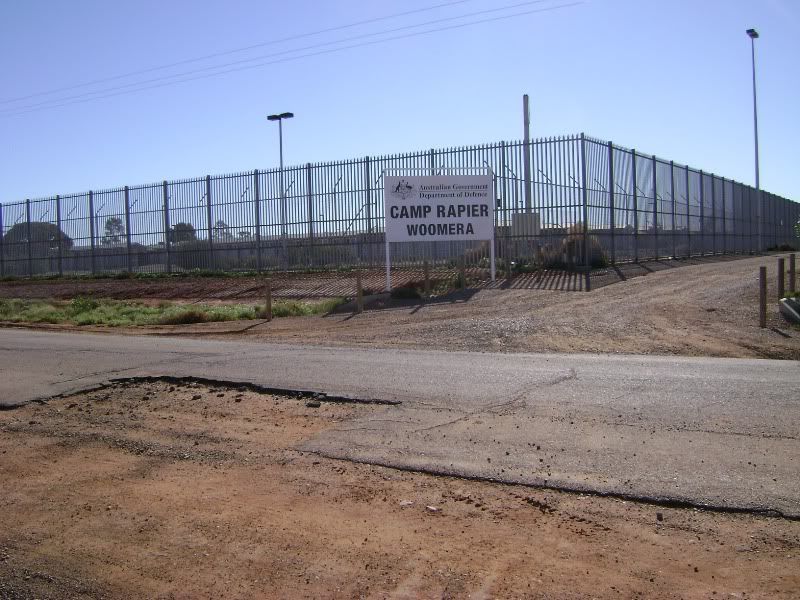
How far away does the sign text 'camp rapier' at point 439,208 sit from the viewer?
23.1 meters

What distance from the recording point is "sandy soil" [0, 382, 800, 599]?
179 inches

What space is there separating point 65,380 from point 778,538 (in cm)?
908

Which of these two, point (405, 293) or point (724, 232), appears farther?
point (724, 232)

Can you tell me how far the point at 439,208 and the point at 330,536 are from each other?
61.5 feet

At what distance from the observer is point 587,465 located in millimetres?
6359

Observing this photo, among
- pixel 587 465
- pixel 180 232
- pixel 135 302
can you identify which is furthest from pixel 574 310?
pixel 180 232

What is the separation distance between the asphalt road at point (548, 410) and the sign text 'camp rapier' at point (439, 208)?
33.9 feet

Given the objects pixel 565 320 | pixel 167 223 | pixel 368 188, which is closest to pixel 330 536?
pixel 565 320

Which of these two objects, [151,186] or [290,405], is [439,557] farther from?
[151,186]

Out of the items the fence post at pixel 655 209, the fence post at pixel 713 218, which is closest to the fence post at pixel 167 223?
the fence post at pixel 655 209

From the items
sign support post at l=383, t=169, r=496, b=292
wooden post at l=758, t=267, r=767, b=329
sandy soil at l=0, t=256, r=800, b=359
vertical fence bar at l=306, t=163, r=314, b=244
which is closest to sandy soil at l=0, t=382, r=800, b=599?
sandy soil at l=0, t=256, r=800, b=359

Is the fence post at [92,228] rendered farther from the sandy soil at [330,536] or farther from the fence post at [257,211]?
the sandy soil at [330,536]

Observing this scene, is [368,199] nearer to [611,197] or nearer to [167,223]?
[611,197]

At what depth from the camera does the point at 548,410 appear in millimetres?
8148
